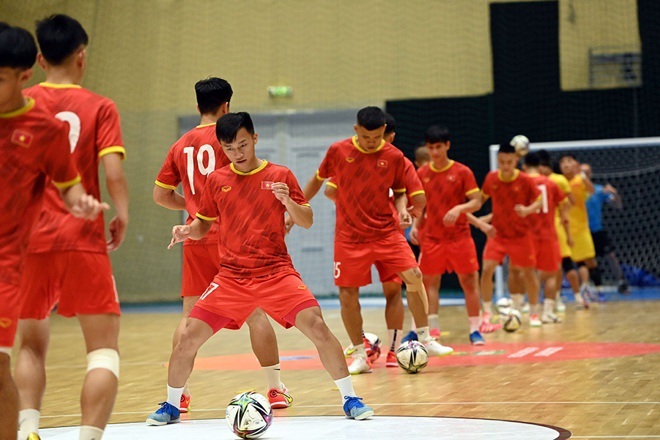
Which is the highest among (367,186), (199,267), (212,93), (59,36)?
(59,36)

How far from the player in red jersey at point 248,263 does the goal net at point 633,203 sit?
1457 centimetres

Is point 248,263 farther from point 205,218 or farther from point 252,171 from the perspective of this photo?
point 252,171

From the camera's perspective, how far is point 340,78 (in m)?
21.7

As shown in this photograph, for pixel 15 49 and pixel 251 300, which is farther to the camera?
pixel 251 300

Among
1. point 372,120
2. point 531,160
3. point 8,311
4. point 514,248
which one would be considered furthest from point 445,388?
point 531,160

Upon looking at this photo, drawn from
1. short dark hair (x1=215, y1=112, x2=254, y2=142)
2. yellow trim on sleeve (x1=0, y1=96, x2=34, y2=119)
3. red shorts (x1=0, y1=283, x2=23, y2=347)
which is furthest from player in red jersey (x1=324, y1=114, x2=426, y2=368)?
red shorts (x1=0, y1=283, x2=23, y2=347)

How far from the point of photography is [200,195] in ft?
22.2

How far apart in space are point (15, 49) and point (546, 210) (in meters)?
10.3

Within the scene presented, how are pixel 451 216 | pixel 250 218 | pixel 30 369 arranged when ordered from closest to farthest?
pixel 30 369 < pixel 250 218 < pixel 451 216

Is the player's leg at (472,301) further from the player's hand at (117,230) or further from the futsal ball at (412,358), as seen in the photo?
the player's hand at (117,230)

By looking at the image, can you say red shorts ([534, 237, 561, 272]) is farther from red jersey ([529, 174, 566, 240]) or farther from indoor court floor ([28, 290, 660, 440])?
indoor court floor ([28, 290, 660, 440])

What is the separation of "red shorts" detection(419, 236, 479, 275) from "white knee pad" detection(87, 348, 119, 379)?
21.5 feet

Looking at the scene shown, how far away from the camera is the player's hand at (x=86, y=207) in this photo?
4031mm

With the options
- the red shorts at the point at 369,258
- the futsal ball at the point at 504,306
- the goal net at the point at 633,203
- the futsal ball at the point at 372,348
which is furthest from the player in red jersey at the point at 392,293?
the goal net at the point at 633,203
